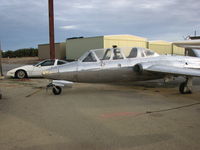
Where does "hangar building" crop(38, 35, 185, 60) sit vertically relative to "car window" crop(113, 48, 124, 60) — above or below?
above

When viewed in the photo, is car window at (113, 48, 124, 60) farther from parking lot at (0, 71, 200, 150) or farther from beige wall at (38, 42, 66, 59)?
beige wall at (38, 42, 66, 59)

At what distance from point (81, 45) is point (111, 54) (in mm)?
28977

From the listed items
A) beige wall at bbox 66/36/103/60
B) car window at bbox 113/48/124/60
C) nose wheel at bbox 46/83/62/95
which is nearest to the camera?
nose wheel at bbox 46/83/62/95

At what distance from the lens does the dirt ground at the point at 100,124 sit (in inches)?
154

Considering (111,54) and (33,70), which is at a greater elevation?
(111,54)

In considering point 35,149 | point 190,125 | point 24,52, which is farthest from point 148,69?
point 24,52

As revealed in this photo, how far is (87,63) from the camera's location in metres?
8.97

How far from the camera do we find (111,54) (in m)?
9.27

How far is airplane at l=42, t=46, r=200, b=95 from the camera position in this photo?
8.69m

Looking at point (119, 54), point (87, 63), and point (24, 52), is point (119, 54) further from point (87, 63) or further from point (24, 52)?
point (24, 52)

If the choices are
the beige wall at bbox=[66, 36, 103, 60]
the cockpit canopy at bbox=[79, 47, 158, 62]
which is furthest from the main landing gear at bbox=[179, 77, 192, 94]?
the beige wall at bbox=[66, 36, 103, 60]

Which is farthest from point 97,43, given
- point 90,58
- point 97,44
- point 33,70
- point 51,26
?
point 90,58

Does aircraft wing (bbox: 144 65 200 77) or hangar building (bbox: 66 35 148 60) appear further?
hangar building (bbox: 66 35 148 60)

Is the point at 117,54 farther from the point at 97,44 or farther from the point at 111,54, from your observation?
the point at 97,44
